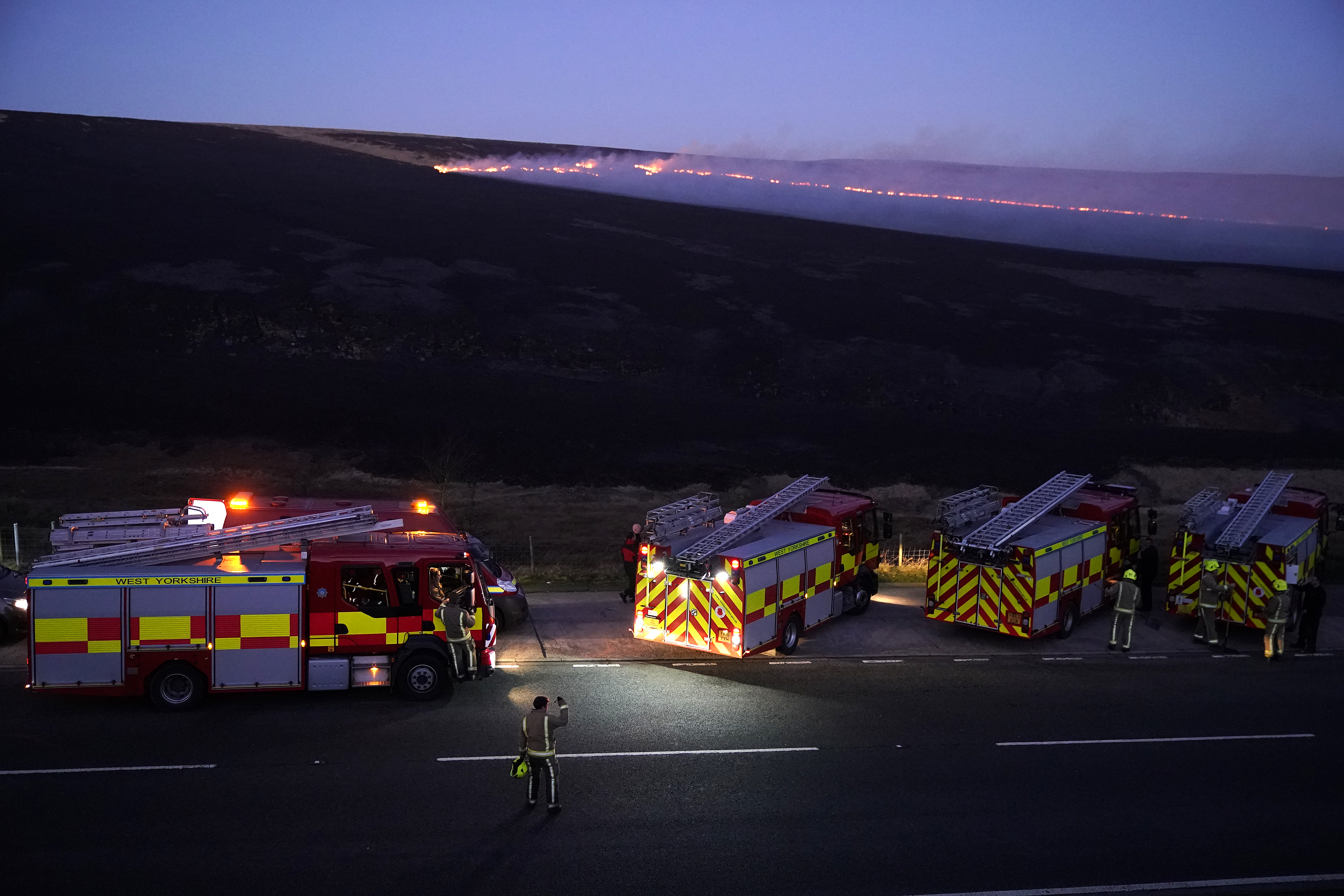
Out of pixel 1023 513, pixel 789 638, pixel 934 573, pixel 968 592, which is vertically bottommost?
pixel 789 638

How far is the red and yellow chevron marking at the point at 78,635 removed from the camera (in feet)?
44.7

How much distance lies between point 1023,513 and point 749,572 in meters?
6.34

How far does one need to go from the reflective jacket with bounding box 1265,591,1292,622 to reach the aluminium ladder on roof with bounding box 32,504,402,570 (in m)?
14.5

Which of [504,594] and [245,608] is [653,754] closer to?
[245,608]

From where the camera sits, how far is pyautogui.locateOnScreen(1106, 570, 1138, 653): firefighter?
1841 centimetres

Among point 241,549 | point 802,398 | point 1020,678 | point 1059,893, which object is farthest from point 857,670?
point 802,398

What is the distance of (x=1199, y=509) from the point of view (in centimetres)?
2091

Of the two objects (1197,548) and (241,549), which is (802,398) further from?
(241,549)

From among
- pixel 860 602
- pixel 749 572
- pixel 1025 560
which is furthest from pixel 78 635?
pixel 1025 560

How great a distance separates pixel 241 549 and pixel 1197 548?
16.7 meters

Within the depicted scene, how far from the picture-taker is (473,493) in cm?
3319

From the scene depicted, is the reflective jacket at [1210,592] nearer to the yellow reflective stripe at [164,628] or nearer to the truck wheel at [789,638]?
the truck wheel at [789,638]

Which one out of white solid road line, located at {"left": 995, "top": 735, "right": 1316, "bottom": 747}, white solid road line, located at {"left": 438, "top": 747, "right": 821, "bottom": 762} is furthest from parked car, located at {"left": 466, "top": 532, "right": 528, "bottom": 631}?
white solid road line, located at {"left": 995, "top": 735, "right": 1316, "bottom": 747}

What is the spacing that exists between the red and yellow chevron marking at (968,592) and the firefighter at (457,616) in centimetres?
882
